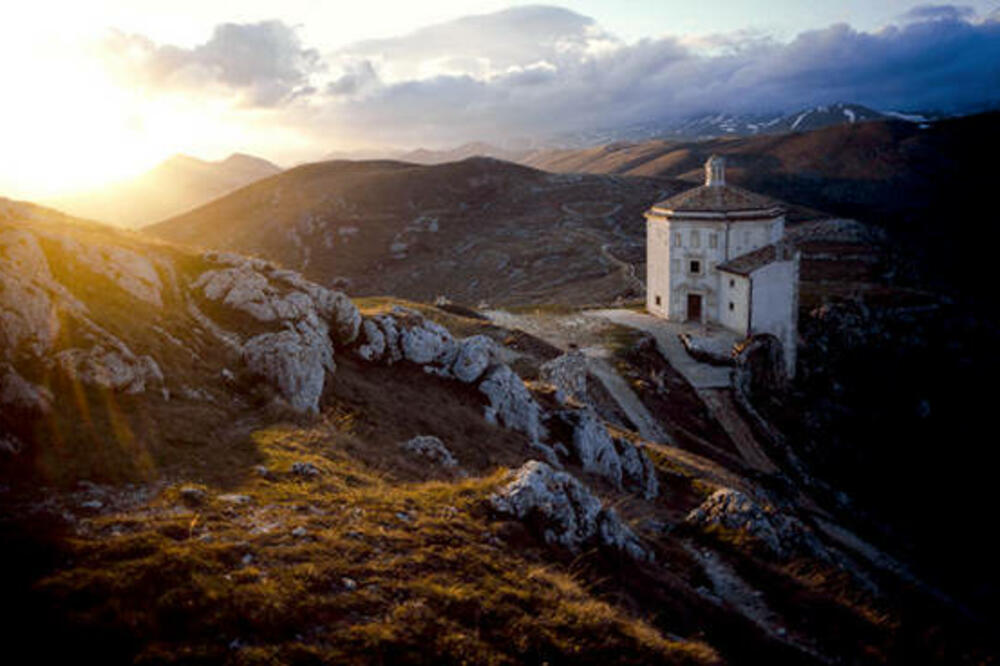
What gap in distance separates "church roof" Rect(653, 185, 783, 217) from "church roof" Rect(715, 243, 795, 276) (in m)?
3.57

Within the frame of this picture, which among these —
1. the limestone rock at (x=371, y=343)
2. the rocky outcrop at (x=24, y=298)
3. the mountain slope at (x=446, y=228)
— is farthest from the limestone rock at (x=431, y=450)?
the mountain slope at (x=446, y=228)

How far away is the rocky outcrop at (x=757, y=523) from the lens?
19.2 meters

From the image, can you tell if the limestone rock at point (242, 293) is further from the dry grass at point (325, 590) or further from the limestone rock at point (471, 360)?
the dry grass at point (325, 590)

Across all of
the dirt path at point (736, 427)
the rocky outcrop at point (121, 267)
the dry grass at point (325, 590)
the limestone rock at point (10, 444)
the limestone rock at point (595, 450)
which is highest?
the rocky outcrop at point (121, 267)

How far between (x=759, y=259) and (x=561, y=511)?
41933 millimetres

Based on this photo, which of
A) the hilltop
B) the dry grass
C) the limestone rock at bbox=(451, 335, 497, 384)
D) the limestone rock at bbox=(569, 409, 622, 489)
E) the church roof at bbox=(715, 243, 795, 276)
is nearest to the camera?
the dry grass

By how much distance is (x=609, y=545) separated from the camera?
15.7 metres

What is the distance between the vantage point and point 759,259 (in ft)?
166

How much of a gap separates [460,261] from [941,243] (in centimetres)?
12209

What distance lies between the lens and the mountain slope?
103188mm

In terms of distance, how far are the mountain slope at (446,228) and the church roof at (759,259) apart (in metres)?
25.7

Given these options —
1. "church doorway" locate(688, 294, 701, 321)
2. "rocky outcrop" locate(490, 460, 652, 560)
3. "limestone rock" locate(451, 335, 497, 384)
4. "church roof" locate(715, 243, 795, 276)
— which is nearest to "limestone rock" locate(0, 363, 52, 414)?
"rocky outcrop" locate(490, 460, 652, 560)

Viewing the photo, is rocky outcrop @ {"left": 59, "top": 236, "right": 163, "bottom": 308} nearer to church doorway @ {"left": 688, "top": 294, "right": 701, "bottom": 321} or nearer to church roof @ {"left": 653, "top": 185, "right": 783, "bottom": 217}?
church roof @ {"left": 653, "top": 185, "right": 783, "bottom": 217}

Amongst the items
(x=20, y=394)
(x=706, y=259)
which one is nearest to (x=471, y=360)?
(x=20, y=394)
